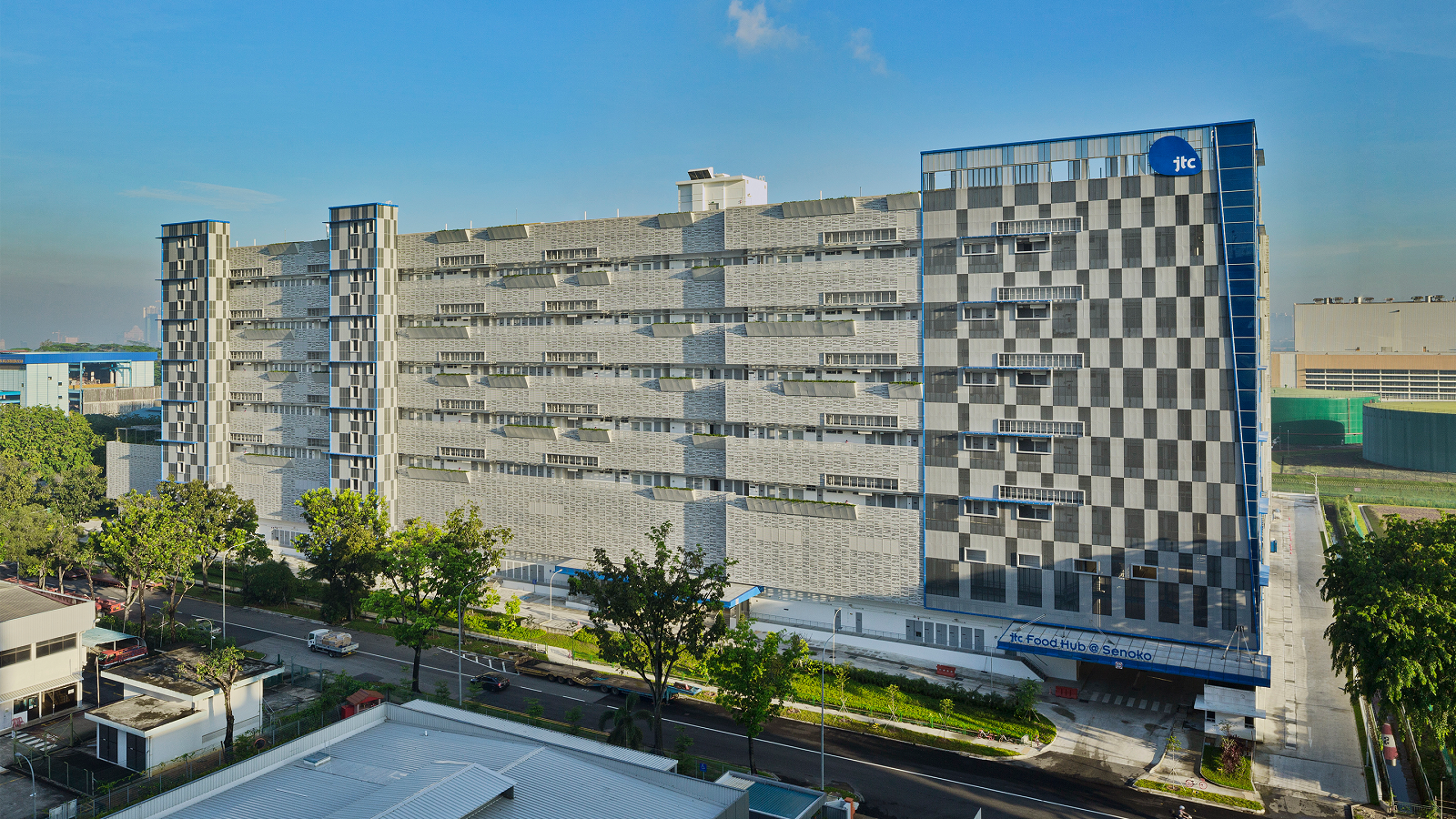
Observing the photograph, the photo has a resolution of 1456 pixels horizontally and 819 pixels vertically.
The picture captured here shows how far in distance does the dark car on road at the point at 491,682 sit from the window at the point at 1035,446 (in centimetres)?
3711

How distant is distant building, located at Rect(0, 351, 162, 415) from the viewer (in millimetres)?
150500

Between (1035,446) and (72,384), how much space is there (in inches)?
6800

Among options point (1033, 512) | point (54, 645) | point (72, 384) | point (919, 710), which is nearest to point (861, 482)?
point (1033, 512)

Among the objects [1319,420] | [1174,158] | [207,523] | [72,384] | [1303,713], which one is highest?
[1174,158]

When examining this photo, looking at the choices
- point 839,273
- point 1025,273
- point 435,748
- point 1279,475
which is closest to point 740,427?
point 839,273

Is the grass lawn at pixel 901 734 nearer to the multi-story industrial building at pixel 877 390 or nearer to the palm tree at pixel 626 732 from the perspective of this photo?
the multi-story industrial building at pixel 877 390

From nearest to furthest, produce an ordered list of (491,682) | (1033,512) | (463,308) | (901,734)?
1. (901,734)
2. (491,682)
3. (1033,512)
4. (463,308)

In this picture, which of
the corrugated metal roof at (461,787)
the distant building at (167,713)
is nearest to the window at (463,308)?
the distant building at (167,713)

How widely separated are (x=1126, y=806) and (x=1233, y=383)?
2592cm

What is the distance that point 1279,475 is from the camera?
499ft

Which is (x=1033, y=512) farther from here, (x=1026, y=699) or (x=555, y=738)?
(x=555, y=738)

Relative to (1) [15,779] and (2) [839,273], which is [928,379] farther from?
(1) [15,779]

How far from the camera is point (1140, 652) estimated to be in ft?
174

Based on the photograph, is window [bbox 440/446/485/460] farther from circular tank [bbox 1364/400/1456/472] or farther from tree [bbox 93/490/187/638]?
circular tank [bbox 1364/400/1456/472]
